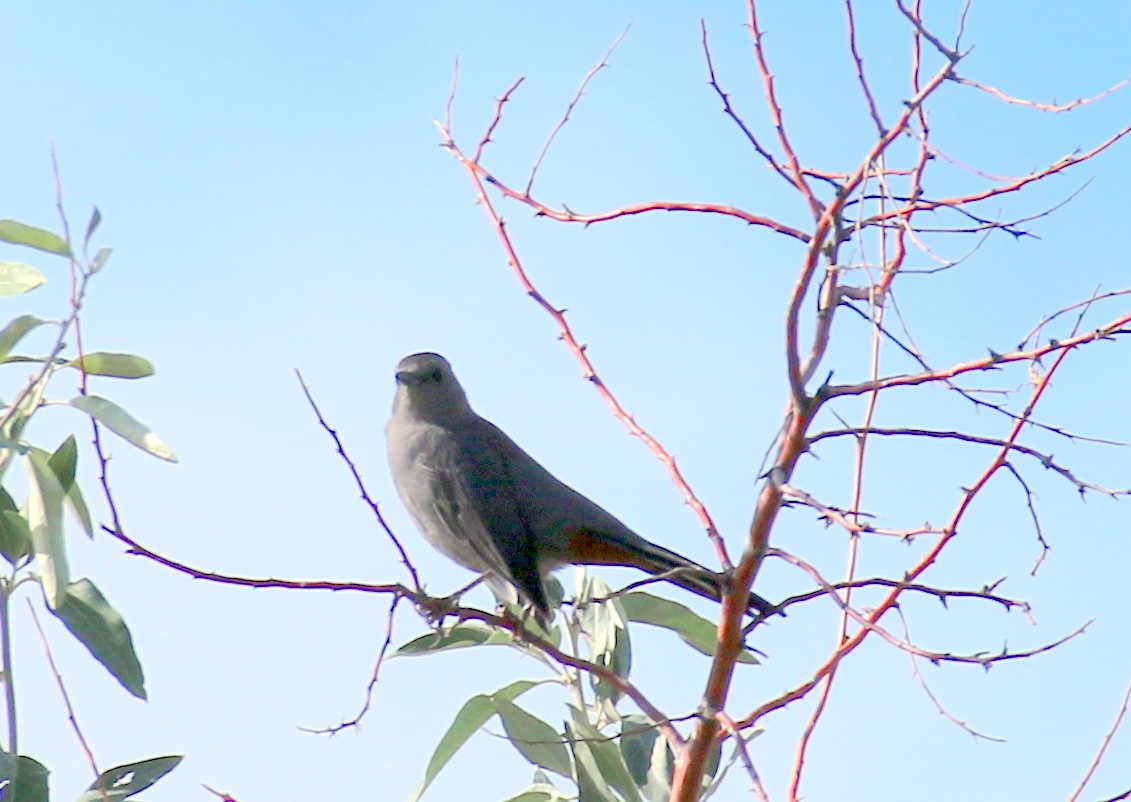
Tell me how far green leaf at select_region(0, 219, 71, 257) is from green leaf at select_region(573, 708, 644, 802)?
1.36m

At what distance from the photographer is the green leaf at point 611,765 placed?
2.53 m

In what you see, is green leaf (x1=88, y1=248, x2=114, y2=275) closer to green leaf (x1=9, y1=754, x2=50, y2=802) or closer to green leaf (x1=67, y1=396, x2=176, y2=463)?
green leaf (x1=67, y1=396, x2=176, y2=463)

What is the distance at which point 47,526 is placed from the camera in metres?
2.09

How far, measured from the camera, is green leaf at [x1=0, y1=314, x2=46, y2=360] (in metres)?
2.14

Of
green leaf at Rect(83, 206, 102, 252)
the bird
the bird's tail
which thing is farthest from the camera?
the bird

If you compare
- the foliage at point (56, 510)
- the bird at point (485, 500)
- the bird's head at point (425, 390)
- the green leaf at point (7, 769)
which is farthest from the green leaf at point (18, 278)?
the bird's head at point (425, 390)

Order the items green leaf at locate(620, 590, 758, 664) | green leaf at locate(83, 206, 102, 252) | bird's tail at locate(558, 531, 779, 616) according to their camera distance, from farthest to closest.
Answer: bird's tail at locate(558, 531, 779, 616)
green leaf at locate(620, 590, 758, 664)
green leaf at locate(83, 206, 102, 252)

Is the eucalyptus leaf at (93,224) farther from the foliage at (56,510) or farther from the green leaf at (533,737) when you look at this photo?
the green leaf at (533,737)

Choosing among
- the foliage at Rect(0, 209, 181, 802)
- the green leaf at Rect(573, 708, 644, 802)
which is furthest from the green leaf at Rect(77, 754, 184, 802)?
the green leaf at Rect(573, 708, 644, 802)

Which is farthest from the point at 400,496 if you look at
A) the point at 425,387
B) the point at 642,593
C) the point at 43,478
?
the point at 43,478

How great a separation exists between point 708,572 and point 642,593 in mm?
834

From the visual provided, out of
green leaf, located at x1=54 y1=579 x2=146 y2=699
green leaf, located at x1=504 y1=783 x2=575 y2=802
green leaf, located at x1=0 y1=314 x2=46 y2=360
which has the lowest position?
green leaf, located at x1=54 y1=579 x2=146 y2=699

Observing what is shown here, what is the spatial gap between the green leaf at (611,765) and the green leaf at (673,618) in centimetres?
36

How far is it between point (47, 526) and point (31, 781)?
0.46 meters
